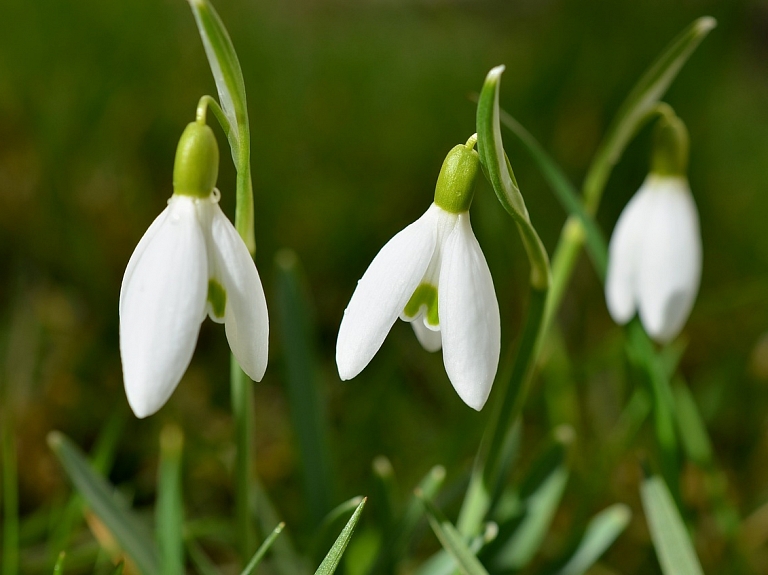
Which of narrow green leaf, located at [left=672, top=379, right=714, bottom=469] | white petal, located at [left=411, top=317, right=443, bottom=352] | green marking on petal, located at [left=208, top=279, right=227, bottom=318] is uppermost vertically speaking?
green marking on petal, located at [left=208, top=279, right=227, bottom=318]

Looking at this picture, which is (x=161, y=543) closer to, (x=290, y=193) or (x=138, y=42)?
(x=290, y=193)

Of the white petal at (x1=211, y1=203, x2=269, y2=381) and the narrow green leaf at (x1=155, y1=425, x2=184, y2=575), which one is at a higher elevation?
the white petal at (x1=211, y1=203, x2=269, y2=381)

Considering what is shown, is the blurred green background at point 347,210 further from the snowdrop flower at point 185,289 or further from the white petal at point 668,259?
the snowdrop flower at point 185,289

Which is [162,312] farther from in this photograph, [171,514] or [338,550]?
[171,514]

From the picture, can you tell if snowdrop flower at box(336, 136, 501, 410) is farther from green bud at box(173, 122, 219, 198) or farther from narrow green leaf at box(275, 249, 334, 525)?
narrow green leaf at box(275, 249, 334, 525)

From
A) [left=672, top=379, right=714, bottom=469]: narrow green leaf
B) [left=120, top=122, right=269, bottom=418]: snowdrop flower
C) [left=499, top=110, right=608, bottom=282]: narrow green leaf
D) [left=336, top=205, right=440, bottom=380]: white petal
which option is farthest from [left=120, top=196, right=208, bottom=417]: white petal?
[left=672, top=379, right=714, bottom=469]: narrow green leaf

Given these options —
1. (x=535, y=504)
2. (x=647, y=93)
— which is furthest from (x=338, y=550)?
(x=647, y=93)
